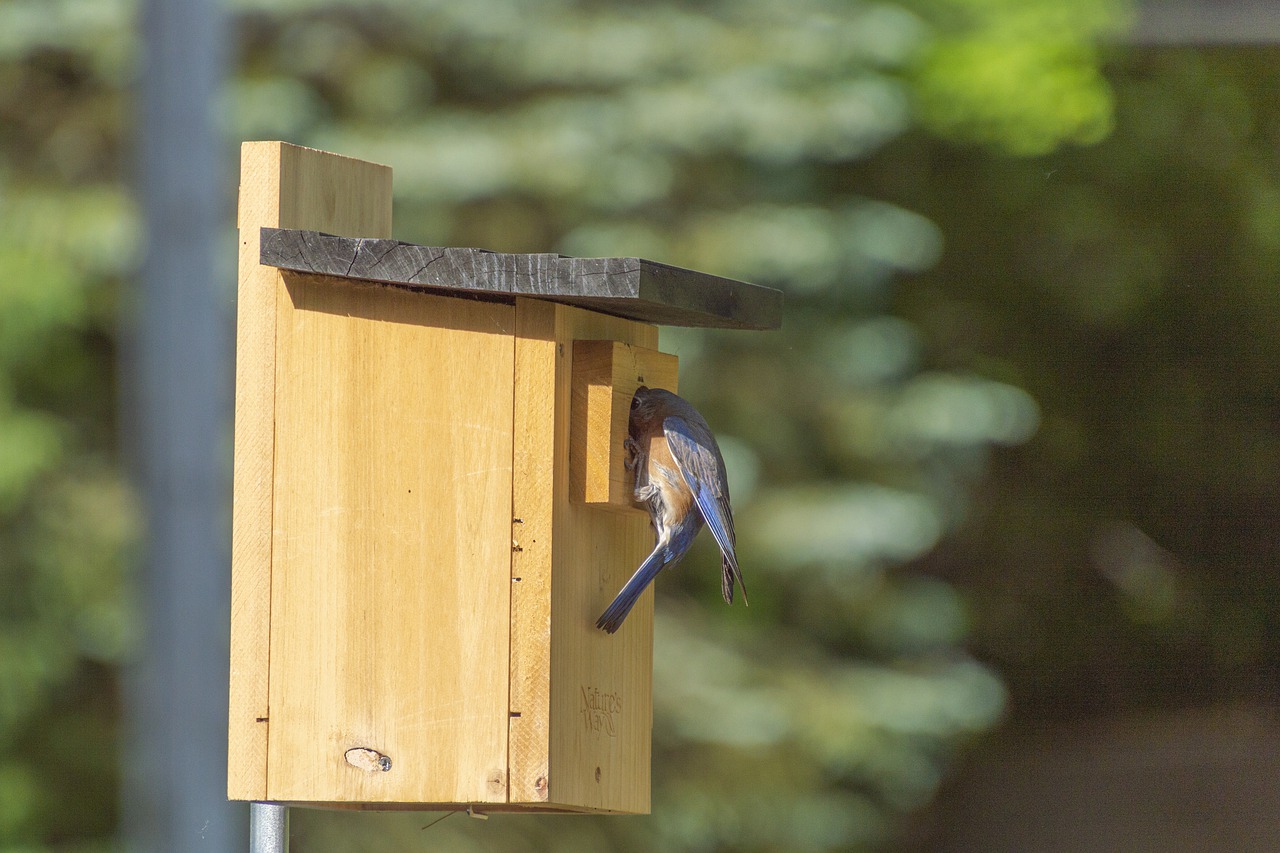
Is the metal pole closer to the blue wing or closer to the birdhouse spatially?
the birdhouse

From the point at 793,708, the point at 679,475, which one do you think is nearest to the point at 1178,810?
the point at 793,708

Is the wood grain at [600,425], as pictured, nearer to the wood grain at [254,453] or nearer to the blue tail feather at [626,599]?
the blue tail feather at [626,599]

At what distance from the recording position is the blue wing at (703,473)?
167 centimetres

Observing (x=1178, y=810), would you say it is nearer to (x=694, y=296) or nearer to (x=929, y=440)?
(x=929, y=440)

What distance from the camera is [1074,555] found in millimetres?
3773

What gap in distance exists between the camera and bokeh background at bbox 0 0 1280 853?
362 cm

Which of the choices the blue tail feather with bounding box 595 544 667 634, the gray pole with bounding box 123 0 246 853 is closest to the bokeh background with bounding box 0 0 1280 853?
the gray pole with bounding box 123 0 246 853

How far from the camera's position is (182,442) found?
12.5ft

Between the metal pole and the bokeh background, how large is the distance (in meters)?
2.09

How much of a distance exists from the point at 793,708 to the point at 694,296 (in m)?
2.64

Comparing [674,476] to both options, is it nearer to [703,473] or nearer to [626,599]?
[703,473]

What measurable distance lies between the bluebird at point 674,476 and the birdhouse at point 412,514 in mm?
63

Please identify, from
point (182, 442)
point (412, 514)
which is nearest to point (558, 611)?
point (412, 514)

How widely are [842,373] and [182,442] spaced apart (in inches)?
71.3
